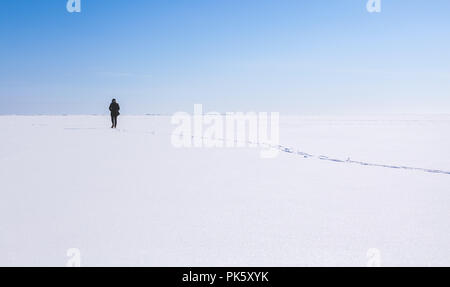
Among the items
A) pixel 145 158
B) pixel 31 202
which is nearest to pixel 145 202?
pixel 31 202

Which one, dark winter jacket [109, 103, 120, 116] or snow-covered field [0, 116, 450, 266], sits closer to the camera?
snow-covered field [0, 116, 450, 266]

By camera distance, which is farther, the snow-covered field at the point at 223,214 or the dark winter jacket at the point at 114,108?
the dark winter jacket at the point at 114,108

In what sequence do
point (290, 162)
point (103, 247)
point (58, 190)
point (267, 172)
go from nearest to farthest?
point (103, 247) → point (58, 190) → point (267, 172) → point (290, 162)

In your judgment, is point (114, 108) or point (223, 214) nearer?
point (223, 214)

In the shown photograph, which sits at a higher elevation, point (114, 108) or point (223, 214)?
point (114, 108)

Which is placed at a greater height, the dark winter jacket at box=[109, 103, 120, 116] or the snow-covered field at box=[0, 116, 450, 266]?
the dark winter jacket at box=[109, 103, 120, 116]

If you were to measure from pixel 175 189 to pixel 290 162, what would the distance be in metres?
3.73

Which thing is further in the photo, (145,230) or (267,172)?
(267,172)

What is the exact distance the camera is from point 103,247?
311cm

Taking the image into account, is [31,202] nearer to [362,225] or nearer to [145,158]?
[362,225]

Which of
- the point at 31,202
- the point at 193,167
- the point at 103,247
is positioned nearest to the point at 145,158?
the point at 193,167

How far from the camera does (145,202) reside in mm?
4570

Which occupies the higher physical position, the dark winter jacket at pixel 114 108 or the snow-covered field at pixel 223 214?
the dark winter jacket at pixel 114 108
